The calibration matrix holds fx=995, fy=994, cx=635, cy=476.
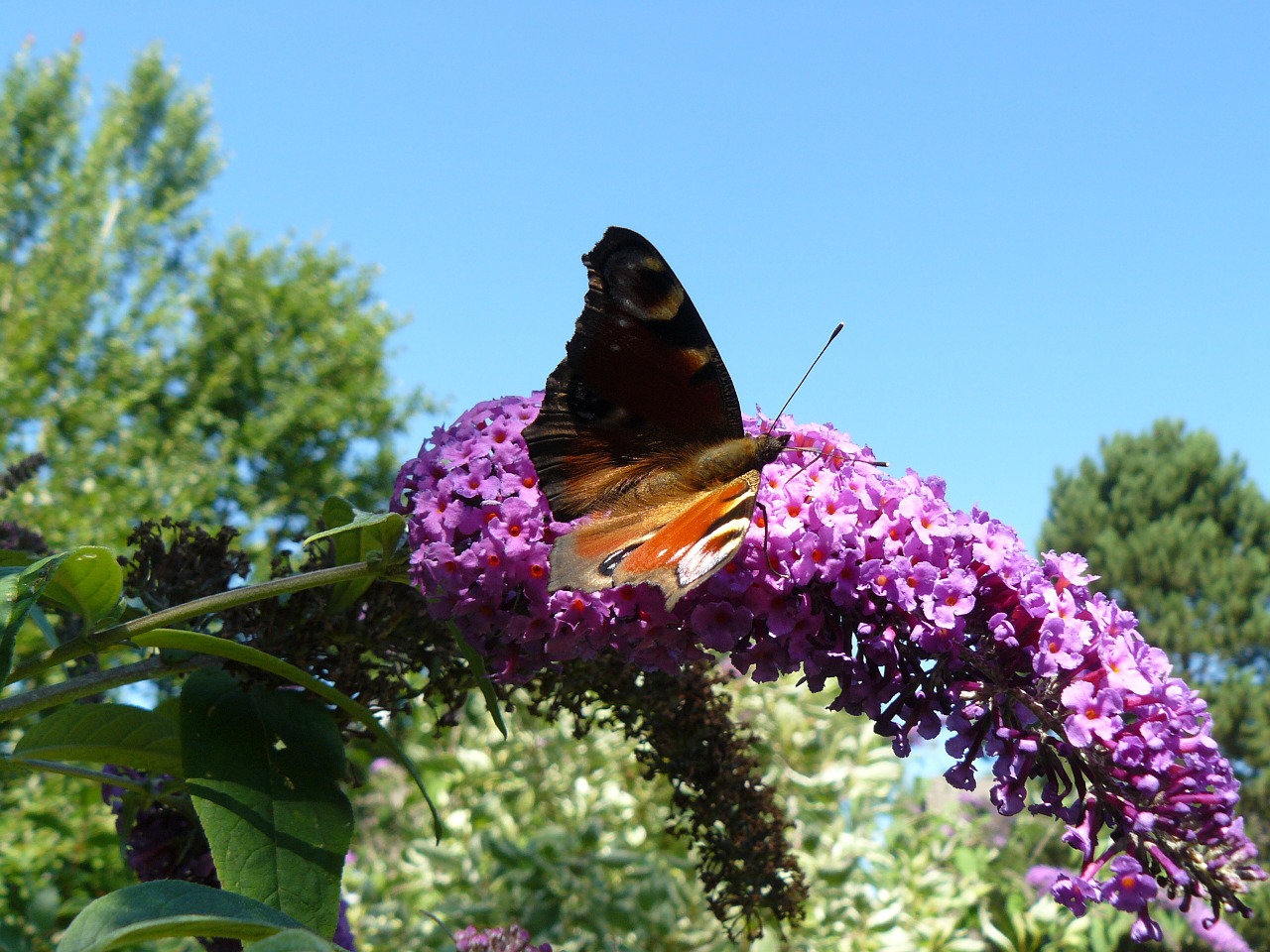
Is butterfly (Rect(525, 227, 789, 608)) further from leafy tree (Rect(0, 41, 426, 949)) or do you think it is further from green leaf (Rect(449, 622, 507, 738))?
leafy tree (Rect(0, 41, 426, 949))

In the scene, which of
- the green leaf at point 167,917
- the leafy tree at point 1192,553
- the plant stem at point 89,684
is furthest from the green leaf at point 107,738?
the leafy tree at point 1192,553

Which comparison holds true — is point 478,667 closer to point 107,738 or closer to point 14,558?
point 107,738

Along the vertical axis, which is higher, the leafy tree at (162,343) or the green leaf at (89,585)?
the leafy tree at (162,343)

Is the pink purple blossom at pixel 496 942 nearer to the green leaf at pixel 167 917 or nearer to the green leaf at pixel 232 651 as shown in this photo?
the green leaf at pixel 232 651

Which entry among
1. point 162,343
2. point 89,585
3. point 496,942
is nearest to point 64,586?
point 89,585

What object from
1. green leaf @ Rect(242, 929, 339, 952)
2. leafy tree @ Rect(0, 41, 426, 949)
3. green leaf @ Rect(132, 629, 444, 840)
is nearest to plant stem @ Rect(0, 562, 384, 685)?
green leaf @ Rect(132, 629, 444, 840)
